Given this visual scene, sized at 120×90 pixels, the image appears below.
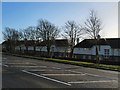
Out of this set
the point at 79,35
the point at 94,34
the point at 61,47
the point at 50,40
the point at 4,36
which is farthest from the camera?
the point at 4,36

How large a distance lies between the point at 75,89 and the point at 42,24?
2541 inches

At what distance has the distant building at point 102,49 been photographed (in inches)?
2736

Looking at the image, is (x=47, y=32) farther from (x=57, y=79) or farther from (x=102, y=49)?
(x=57, y=79)

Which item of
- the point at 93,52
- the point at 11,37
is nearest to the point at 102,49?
the point at 93,52

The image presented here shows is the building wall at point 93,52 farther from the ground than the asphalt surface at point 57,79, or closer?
farther from the ground

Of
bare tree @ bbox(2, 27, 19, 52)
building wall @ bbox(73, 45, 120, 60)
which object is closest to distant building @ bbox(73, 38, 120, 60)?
building wall @ bbox(73, 45, 120, 60)

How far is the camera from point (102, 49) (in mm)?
74312

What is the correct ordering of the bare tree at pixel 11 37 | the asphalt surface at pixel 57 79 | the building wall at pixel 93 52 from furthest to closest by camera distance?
1. the bare tree at pixel 11 37
2. the building wall at pixel 93 52
3. the asphalt surface at pixel 57 79

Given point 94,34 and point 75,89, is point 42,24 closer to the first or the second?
point 94,34

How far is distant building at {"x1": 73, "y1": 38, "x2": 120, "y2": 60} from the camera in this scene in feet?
228

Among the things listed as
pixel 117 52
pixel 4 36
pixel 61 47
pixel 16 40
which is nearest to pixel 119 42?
pixel 117 52

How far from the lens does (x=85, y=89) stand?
567 inches

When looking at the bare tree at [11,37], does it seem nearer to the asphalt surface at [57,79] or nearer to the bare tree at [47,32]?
the bare tree at [47,32]

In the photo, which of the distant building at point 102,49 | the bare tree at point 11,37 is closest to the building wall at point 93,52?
the distant building at point 102,49
